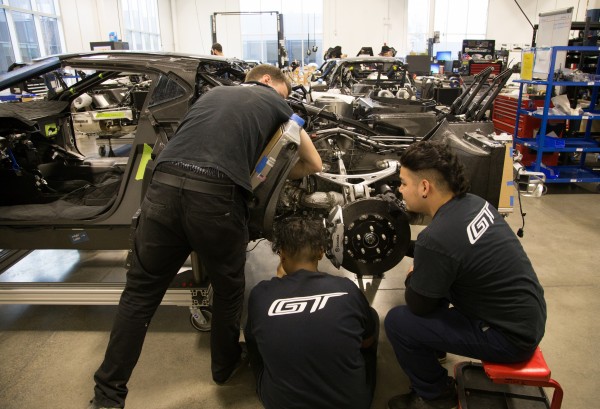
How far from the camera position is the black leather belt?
1.73 m

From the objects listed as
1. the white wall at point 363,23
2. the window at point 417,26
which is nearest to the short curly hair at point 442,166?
the white wall at point 363,23

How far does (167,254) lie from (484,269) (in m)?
1.33

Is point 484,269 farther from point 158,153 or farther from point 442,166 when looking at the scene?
point 158,153

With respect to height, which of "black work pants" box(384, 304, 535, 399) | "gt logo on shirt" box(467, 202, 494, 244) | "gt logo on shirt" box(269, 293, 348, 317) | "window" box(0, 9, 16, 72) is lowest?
"black work pants" box(384, 304, 535, 399)

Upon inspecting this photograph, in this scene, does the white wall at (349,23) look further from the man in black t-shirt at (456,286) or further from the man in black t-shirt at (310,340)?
the man in black t-shirt at (310,340)

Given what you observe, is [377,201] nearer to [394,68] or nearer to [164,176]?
[164,176]

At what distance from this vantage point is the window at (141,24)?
14312 millimetres

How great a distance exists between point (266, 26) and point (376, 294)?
1773 centimetres

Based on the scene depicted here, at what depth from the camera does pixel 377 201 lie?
101 inches

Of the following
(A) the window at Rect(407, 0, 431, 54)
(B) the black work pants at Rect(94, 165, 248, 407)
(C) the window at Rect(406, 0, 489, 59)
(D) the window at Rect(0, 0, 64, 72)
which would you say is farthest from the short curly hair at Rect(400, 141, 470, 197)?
(A) the window at Rect(407, 0, 431, 54)

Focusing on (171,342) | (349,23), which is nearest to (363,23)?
(349,23)

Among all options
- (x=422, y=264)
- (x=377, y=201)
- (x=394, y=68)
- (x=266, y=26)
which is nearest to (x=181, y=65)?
(x=377, y=201)

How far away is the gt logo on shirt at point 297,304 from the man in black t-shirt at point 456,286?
16.3 inches

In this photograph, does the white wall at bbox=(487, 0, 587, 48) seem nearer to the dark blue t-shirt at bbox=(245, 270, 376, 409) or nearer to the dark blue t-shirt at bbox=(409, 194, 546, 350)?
the dark blue t-shirt at bbox=(409, 194, 546, 350)
